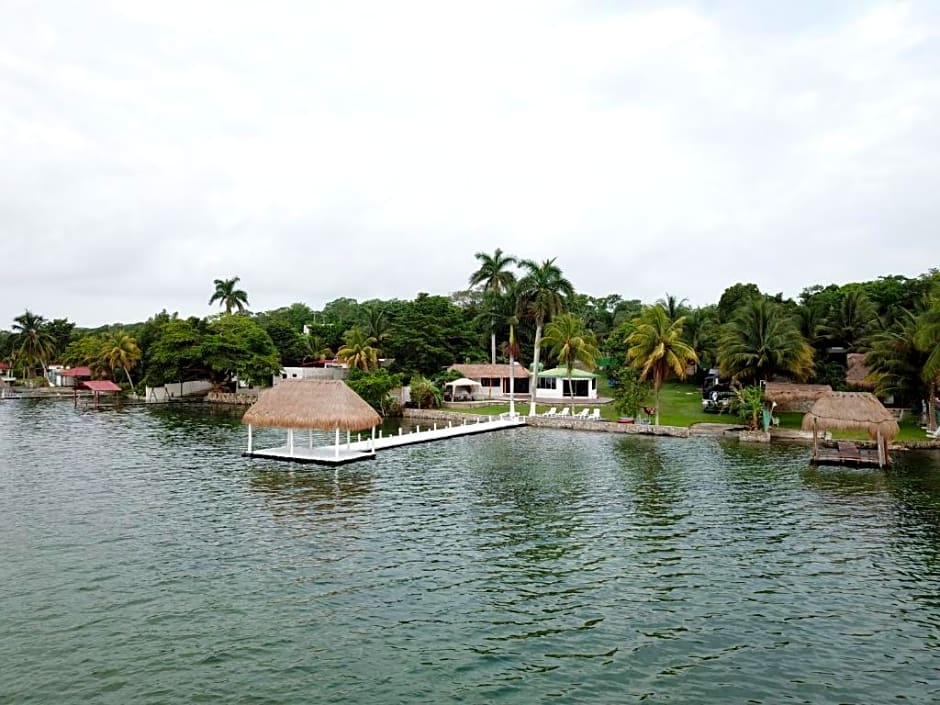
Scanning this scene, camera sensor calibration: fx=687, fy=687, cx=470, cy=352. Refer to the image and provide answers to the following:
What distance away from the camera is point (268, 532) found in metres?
19.5

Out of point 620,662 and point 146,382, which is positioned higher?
point 146,382

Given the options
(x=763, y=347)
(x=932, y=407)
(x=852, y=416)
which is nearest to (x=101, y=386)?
(x=763, y=347)

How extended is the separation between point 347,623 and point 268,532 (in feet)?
22.8

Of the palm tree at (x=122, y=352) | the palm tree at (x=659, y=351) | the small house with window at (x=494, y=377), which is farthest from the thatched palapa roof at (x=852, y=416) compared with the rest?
the palm tree at (x=122, y=352)

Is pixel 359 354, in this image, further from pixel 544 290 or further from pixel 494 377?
pixel 544 290

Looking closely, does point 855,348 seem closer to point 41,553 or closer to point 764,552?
point 764,552

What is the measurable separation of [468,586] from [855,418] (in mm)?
21998

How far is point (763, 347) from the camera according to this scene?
44406 millimetres

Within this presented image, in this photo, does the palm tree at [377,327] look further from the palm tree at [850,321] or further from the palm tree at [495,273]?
the palm tree at [850,321]

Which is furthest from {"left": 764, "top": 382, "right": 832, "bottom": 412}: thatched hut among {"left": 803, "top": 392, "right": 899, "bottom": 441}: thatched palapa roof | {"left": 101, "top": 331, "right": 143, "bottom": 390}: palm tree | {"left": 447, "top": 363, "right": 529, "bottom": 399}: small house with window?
{"left": 101, "top": 331, "right": 143, "bottom": 390}: palm tree

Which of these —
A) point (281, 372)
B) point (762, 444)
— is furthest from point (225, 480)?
point (281, 372)

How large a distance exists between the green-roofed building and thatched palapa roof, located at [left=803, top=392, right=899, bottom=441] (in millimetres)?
28736

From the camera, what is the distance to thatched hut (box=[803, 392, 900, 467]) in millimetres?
29203

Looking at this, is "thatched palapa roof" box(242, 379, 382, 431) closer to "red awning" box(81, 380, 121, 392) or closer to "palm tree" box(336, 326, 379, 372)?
"palm tree" box(336, 326, 379, 372)
